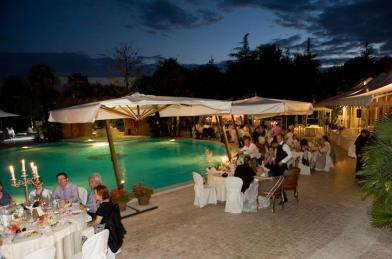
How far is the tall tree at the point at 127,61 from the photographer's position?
29906mm

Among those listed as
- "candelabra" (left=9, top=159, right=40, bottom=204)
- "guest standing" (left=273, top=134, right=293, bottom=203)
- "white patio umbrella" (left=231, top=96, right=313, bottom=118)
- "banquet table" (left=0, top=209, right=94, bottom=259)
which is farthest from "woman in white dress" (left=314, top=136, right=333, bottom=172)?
"candelabra" (left=9, top=159, right=40, bottom=204)

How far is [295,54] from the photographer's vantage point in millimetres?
29016

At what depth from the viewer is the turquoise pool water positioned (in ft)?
41.3

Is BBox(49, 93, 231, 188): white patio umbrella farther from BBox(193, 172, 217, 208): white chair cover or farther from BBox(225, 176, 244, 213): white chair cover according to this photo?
BBox(193, 172, 217, 208): white chair cover

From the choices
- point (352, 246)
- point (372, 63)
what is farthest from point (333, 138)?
point (372, 63)

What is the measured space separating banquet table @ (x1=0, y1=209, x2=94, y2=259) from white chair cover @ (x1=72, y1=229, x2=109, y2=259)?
473 mm

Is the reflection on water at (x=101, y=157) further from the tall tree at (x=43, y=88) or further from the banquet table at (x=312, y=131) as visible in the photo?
the banquet table at (x=312, y=131)

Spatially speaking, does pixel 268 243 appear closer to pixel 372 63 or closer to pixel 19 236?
pixel 19 236

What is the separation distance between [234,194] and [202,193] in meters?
0.84

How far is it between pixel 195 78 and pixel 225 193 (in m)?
27.0

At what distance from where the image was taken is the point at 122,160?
16203 mm

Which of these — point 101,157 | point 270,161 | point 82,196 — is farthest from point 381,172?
point 101,157

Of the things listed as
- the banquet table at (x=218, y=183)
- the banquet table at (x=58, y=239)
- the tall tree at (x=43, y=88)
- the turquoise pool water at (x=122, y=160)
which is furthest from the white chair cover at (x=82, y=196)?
the tall tree at (x=43, y=88)

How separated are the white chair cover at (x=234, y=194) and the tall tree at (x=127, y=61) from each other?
2592cm
